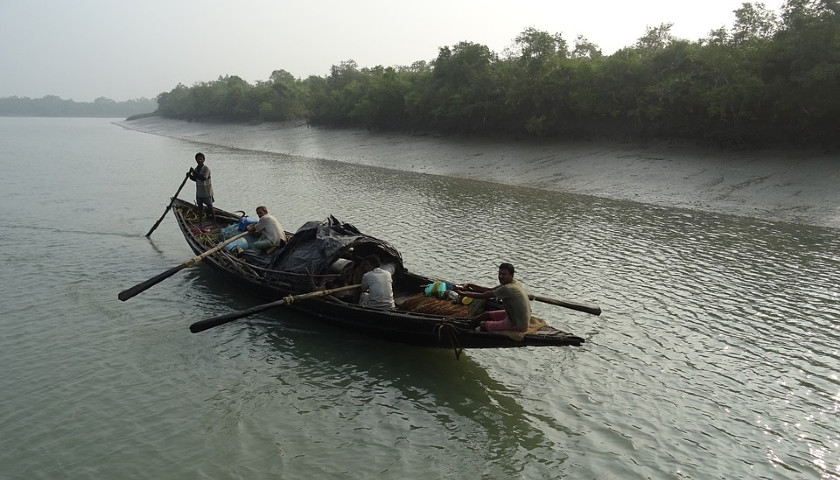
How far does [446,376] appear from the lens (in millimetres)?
9484

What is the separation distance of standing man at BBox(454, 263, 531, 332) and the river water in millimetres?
1125

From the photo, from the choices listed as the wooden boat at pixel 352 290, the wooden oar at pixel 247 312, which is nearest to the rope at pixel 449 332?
the wooden boat at pixel 352 290

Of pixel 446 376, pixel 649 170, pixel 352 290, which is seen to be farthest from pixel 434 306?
pixel 649 170

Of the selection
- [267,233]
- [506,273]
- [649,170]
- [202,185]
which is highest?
[649,170]

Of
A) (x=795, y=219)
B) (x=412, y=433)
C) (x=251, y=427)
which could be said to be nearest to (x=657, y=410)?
(x=412, y=433)

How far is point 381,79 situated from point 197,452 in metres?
54.9

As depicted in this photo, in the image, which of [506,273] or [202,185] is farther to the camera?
[202,185]

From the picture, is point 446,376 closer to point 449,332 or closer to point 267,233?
point 449,332

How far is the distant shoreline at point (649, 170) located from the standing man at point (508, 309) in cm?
1792

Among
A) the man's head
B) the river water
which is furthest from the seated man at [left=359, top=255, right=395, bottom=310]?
the man's head

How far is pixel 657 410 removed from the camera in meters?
8.38

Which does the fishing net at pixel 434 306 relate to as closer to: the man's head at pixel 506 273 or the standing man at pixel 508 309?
the standing man at pixel 508 309

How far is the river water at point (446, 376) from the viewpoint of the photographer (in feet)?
24.2

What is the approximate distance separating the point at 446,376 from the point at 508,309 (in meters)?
1.79
